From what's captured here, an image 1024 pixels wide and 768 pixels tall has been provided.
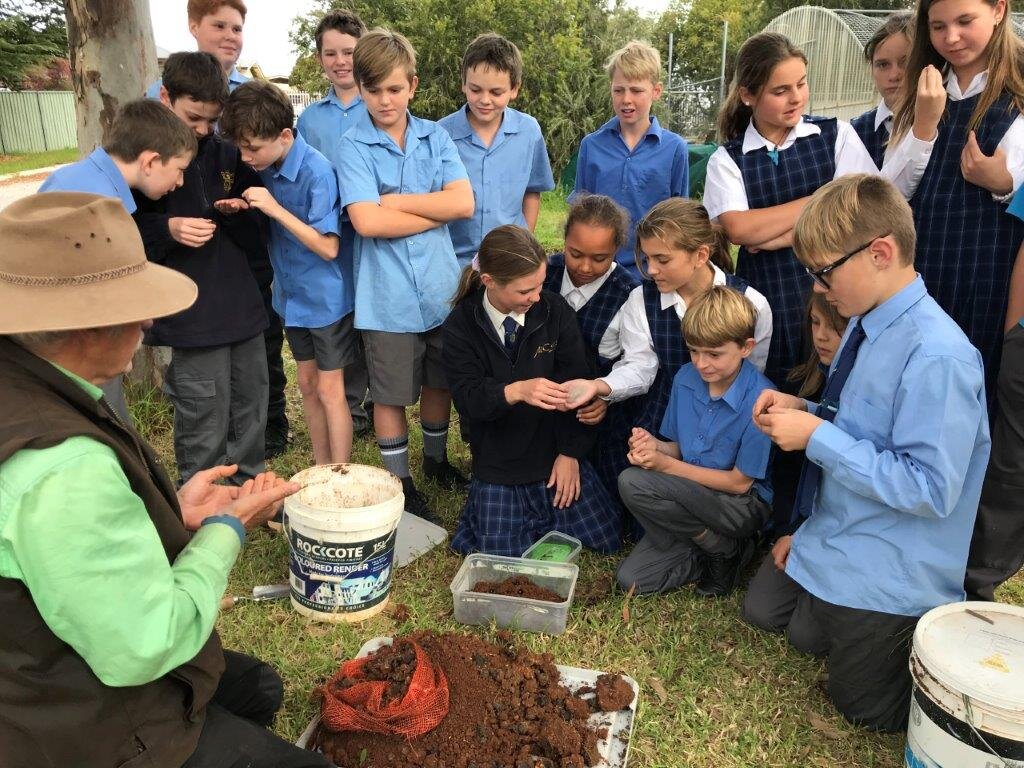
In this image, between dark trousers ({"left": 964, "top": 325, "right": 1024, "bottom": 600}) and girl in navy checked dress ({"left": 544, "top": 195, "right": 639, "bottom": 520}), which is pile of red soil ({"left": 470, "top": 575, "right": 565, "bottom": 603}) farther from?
dark trousers ({"left": 964, "top": 325, "right": 1024, "bottom": 600})

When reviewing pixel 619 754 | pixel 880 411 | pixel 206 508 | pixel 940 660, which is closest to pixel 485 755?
pixel 619 754

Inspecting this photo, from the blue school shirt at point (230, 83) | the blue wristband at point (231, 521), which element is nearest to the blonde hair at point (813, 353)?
the blue wristband at point (231, 521)

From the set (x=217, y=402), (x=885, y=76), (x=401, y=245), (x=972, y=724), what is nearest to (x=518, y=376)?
(x=401, y=245)

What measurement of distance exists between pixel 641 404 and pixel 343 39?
2.68 metres

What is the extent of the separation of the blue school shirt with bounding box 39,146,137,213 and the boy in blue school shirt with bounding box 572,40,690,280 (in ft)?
7.30

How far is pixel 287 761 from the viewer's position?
6.62ft

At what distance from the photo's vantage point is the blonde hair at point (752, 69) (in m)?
3.29

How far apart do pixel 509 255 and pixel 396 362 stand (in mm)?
883

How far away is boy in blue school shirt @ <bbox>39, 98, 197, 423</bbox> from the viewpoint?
10.5ft

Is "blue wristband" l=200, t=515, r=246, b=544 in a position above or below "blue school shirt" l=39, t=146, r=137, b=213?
below

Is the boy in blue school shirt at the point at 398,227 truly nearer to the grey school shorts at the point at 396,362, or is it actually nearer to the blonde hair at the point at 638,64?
the grey school shorts at the point at 396,362

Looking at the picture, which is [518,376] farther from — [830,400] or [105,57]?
[105,57]

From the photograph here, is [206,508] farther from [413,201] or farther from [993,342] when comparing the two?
[993,342]

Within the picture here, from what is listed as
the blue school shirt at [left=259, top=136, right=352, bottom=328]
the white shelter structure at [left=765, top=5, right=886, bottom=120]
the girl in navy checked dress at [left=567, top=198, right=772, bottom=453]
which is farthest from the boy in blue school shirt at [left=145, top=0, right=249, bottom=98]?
the white shelter structure at [left=765, top=5, right=886, bottom=120]
